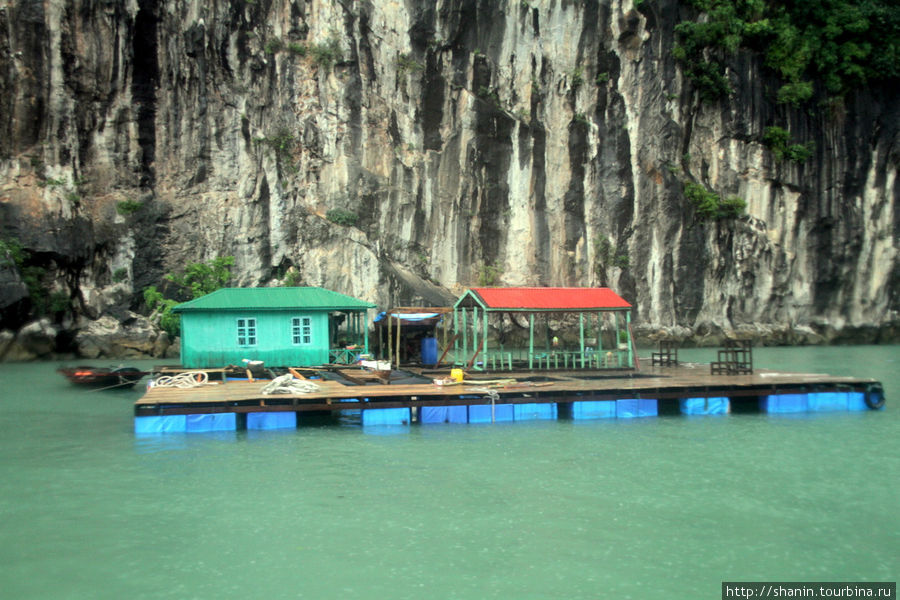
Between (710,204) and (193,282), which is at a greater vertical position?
(710,204)

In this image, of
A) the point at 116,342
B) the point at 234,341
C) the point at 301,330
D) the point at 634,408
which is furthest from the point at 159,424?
the point at 116,342

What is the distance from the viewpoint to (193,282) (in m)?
38.2

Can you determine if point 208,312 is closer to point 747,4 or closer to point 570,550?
point 570,550

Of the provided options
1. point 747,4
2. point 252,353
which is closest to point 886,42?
point 747,4

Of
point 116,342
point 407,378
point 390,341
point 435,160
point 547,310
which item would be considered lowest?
point 407,378

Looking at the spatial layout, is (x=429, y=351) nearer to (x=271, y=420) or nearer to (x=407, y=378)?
(x=407, y=378)

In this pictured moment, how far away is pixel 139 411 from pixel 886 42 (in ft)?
166

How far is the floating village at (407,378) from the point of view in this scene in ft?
51.0

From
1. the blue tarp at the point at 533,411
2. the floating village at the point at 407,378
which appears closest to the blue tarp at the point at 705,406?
the floating village at the point at 407,378

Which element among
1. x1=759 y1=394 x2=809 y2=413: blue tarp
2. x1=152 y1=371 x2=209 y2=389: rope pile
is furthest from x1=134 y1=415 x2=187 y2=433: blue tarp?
x1=759 y1=394 x2=809 y2=413: blue tarp

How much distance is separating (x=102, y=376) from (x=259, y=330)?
4.84 m

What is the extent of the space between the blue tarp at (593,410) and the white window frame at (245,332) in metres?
11.1

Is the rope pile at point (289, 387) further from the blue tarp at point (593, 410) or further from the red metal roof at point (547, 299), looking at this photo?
the red metal roof at point (547, 299)

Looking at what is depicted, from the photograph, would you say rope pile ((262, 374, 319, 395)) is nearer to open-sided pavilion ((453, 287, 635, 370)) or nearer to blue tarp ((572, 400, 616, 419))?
open-sided pavilion ((453, 287, 635, 370))
